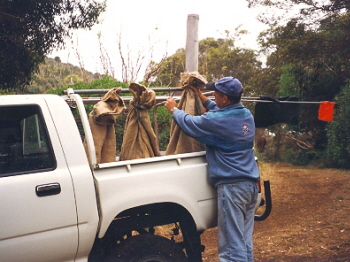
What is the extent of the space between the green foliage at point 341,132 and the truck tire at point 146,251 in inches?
523

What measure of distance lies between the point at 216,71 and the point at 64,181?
2490cm

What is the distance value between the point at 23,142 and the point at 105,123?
73 centimetres

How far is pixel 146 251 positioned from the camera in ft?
10.7

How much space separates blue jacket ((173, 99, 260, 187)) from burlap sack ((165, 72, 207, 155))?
36cm

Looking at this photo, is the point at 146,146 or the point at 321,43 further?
the point at 321,43

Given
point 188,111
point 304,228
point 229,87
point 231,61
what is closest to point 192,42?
point 188,111

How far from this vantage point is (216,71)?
27.2 metres

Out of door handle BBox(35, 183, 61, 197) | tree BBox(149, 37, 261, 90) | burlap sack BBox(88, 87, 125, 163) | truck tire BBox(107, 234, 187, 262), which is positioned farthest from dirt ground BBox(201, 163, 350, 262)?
tree BBox(149, 37, 261, 90)

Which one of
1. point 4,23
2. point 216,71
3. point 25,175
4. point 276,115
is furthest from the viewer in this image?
point 216,71

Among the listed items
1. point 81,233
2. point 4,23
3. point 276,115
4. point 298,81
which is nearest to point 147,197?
point 81,233

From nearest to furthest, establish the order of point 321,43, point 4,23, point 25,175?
point 25,175 → point 4,23 → point 321,43

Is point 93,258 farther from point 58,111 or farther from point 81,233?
point 58,111

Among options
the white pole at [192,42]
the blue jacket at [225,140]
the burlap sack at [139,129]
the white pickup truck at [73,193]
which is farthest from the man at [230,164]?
the white pole at [192,42]

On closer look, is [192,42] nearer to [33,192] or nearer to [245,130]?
[245,130]
